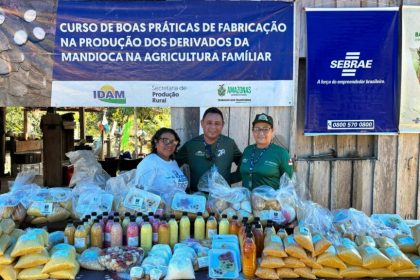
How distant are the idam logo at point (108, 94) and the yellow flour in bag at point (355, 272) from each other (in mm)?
2847

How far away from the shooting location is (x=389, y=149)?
15.1 feet

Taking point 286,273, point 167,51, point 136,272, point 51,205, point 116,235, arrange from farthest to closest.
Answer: point 167,51 → point 51,205 → point 116,235 → point 286,273 → point 136,272

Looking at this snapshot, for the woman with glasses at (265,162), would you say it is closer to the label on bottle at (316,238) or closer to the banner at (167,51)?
the banner at (167,51)

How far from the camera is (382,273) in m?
2.77

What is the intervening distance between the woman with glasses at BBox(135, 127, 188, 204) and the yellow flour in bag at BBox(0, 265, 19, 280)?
130cm

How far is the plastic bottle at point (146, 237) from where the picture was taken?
10.0 feet

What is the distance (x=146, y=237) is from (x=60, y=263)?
65 centimetres

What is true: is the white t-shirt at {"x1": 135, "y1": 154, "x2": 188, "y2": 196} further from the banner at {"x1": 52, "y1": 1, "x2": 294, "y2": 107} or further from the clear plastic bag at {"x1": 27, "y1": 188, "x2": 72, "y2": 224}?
the banner at {"x1": 52, "y1": 1, "x2": 294, "y2": 107}

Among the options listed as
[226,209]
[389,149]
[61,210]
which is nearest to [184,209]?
[226,209]

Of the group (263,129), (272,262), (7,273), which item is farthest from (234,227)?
(7,273)

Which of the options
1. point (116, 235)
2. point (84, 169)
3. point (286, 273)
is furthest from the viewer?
point (84, 169)

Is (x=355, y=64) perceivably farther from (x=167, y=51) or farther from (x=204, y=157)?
(x=167, y=51)

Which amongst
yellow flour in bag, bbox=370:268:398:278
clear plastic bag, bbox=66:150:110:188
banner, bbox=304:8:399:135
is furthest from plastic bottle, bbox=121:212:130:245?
banner, bbox=304:8:399:135

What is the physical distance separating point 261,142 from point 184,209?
1.04 metres
